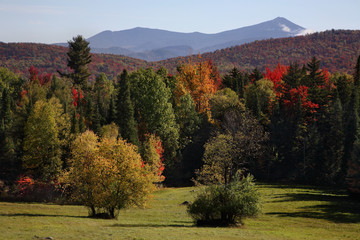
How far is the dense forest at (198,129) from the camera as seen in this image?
7569 cm

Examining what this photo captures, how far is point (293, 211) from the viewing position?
56406 millimetres

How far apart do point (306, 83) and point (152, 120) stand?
44256mm

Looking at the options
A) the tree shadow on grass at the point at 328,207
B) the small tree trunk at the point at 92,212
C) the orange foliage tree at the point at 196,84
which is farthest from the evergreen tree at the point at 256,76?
the small tree trunk at the point at 92,212

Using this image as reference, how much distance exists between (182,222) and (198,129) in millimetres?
56262

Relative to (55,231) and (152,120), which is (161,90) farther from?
(55,231)

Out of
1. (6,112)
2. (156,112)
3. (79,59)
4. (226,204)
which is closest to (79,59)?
(79,59)

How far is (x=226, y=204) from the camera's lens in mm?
43156

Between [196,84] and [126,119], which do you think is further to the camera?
[196,84]

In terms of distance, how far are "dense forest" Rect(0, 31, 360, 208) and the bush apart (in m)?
20.5

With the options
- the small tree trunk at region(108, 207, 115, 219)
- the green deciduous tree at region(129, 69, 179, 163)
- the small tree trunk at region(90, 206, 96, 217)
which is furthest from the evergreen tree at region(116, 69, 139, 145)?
the small tree trunk at region(108, 207, 115, 219)

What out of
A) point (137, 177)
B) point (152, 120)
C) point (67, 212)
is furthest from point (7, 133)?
point (137, 177)

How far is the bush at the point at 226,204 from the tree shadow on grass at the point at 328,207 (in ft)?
40.2

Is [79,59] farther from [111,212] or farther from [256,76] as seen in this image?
[111,212]

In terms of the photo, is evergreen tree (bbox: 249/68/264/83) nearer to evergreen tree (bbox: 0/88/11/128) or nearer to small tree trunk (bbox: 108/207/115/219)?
evergreen tree (bbox: 0/88/11/128)
